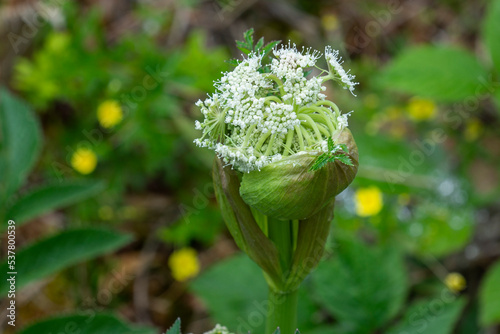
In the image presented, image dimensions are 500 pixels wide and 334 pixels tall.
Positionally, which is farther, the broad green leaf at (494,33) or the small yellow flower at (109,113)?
the small yellow flower at (109,113)

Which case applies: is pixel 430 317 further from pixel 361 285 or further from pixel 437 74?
pixel 437 74

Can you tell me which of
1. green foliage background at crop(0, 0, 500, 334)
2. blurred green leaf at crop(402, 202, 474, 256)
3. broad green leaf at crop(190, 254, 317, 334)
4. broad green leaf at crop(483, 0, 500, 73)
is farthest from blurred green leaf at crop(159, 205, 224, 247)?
broad green leaf at crop(483, 0, 500, 73)

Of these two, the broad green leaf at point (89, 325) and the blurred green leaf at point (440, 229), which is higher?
the broad green leaf at point (89, 325)

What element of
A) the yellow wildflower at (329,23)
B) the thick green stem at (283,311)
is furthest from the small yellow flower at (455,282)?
the yellow wildflower at (329,23)

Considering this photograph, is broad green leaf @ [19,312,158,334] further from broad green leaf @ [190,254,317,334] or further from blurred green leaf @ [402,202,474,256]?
blurred green leaf @ [402,202,474,256]

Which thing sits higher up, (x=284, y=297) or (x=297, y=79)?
(x=297, y=79)

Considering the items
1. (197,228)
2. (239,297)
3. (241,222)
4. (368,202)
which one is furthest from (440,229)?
(241,222)

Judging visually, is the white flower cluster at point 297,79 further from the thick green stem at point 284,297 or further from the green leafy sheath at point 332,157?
the thick green stem at point 284,297

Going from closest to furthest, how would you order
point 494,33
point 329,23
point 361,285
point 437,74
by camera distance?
point 361,285 → point 494,33 → point 437,74 → point 329,23
